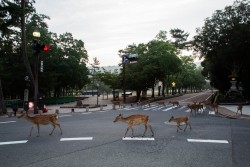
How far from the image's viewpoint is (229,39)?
44.9 m

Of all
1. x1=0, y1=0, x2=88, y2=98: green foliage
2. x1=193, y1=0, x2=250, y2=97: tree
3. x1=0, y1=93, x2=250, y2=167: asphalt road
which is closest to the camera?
x1=0, y1=93, x2=250, y2=167: asphalt road

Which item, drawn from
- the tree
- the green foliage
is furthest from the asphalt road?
the tree

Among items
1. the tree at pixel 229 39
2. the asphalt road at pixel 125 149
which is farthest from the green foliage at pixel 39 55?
the tree at pixel 229 39

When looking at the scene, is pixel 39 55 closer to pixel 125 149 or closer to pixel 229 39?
pixel 229 39

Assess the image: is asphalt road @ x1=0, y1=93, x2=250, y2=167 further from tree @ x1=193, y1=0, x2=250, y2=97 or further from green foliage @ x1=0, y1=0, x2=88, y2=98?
tree @ x1=193, y1=0, x2=250, y2=97

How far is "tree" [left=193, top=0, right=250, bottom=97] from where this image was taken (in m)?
42.9

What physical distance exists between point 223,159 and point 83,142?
5.44m

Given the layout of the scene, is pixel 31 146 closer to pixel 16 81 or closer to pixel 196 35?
pixel 16 81

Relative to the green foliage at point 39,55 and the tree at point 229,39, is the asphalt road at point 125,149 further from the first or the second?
the tree at point 229,39

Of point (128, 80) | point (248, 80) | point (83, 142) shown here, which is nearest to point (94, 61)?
point (128, 80)

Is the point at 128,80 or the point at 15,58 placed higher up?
the point at 15,58

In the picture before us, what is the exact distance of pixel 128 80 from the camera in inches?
2012

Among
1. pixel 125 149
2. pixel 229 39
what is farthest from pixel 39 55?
pixel 125 149

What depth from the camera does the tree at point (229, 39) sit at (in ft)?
141
